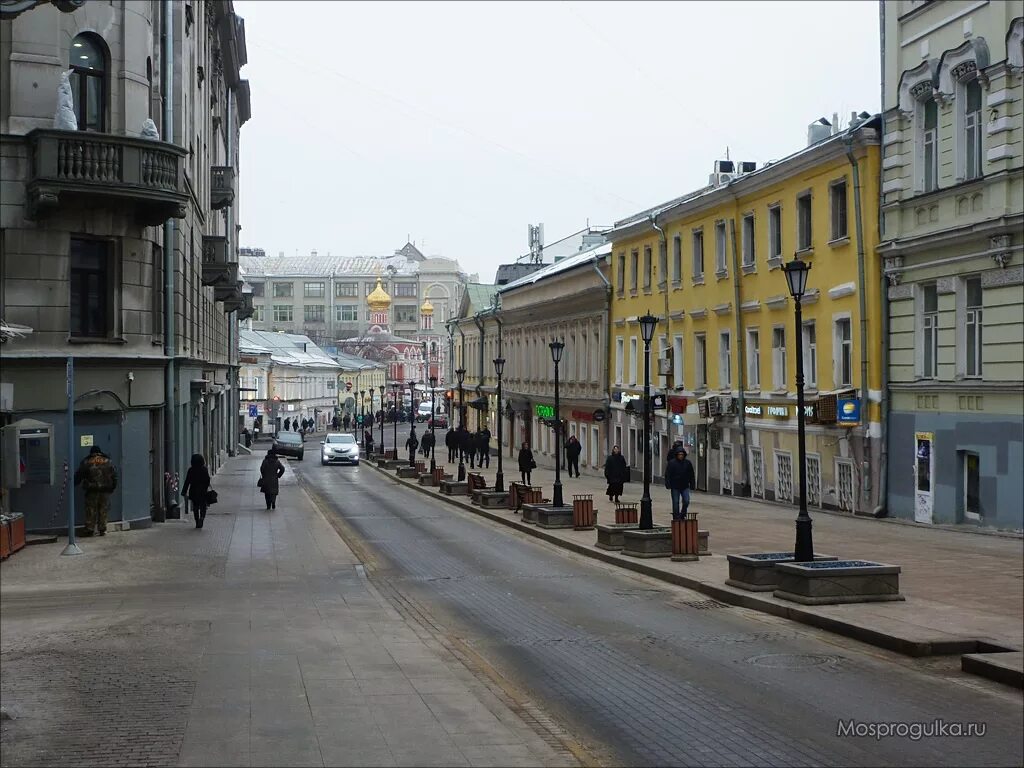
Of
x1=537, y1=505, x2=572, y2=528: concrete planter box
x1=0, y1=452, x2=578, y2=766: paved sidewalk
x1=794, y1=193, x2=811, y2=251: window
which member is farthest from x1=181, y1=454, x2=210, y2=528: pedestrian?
x1=794, y1=193, x2=811, y2=251: window

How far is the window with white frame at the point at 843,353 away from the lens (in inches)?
1249

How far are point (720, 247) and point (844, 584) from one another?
25.8 m

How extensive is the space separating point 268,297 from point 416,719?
17270 cm

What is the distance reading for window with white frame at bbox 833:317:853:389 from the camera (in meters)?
31.7

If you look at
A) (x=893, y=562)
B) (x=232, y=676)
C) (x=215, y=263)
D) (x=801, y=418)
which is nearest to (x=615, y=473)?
(x=893, y=562)

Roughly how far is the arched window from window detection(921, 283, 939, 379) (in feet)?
59.8

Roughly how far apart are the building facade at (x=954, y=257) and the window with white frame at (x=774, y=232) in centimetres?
634

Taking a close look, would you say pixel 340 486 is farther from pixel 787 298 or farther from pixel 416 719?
pixel 416 719

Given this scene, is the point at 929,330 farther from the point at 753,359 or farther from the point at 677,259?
the point at 677,259

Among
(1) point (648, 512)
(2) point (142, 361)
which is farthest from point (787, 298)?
(2) point (142, 361)

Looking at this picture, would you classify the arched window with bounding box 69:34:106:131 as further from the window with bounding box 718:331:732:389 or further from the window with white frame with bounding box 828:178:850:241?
the window with bounding box 718:331:732:389

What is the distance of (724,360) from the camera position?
4009 centimetres

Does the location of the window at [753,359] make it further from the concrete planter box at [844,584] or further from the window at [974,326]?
the concrete planter box at [844,584]

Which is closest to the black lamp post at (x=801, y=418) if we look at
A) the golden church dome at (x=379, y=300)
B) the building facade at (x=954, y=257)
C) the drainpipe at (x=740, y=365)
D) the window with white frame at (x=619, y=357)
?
the building facade at (x=954, y=257)
